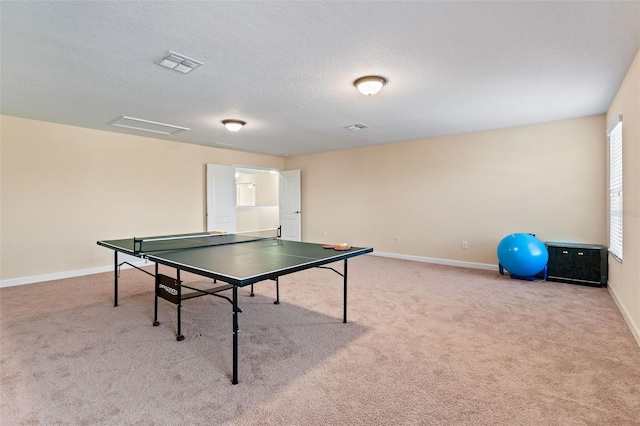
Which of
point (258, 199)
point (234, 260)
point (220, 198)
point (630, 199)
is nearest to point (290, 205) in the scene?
point (220, 198)

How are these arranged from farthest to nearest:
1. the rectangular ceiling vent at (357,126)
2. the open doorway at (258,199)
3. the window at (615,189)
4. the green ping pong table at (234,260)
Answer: the open doorway at (258,199) → the rectangular ceiling vent at (357,126) → the window at (615,189) → the green ping pong table at (234,260)

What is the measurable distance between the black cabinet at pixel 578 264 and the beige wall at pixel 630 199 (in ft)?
2.55

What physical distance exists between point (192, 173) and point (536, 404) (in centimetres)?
630

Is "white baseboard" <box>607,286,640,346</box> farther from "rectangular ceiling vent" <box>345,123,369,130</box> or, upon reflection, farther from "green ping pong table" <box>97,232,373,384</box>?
"rectangular ceiling vent" <box>345,123,369,130</box>

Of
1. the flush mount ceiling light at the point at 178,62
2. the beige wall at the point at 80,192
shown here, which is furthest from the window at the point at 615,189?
the beige wall at the point at 80,192

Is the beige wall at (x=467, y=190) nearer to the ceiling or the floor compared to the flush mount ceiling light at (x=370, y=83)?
nearer to the floor

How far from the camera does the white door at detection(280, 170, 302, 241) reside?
7957 mm

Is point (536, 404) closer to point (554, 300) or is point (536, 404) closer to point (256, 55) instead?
point (554, 300)

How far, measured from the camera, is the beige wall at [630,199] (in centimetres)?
262

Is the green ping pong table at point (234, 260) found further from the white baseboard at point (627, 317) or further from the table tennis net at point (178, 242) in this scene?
the white baseboard at point (627, 317)

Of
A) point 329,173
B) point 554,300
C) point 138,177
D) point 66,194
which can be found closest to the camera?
point 554,300

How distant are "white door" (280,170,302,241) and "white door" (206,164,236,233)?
155 cm

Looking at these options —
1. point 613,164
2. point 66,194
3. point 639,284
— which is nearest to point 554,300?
point 639,284

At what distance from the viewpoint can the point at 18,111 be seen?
411cm
